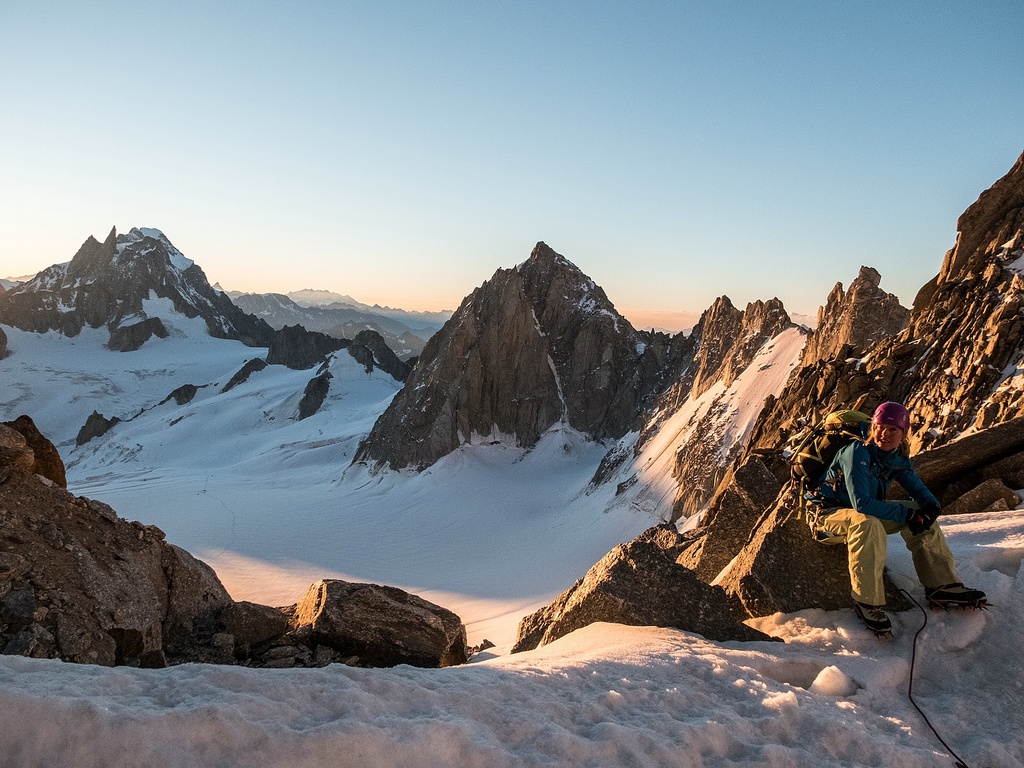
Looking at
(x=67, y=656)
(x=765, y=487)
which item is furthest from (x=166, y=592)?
(x=765, y=487)

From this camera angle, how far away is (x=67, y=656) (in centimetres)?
535

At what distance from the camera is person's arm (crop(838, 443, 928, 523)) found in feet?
16.5

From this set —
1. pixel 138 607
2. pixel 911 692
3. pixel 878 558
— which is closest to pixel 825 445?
pixel 878 558

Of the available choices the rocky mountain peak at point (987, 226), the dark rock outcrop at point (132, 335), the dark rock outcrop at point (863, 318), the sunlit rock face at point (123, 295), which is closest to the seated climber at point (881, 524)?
the rocky mountain peak at point (987, 226)

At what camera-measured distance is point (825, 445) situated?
227 inches

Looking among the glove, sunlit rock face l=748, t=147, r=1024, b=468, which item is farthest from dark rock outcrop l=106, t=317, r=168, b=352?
the glove

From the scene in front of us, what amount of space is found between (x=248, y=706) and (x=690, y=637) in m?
4.01

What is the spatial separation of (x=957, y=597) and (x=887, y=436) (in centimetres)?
143

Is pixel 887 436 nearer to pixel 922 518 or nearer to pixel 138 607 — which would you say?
pixel 922 518

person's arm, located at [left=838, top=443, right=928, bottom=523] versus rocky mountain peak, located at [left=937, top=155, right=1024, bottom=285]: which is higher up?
rocky mountain peak, located at [left=937, top=155, right=1024, bottom=285]

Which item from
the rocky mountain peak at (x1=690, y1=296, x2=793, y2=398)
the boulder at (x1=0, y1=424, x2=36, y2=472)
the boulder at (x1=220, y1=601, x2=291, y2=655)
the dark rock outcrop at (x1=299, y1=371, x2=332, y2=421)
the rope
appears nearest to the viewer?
the rope

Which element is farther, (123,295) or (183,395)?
(123,295)

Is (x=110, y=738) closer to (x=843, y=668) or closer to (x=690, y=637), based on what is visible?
(x=690, y=637)

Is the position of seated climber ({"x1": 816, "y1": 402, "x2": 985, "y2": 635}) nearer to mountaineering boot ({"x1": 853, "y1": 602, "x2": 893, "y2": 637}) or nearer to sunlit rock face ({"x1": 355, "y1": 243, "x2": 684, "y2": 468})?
mountaineering boot ({"x1": 853, "y1": 602, "x2": 893, "y2": 637})
